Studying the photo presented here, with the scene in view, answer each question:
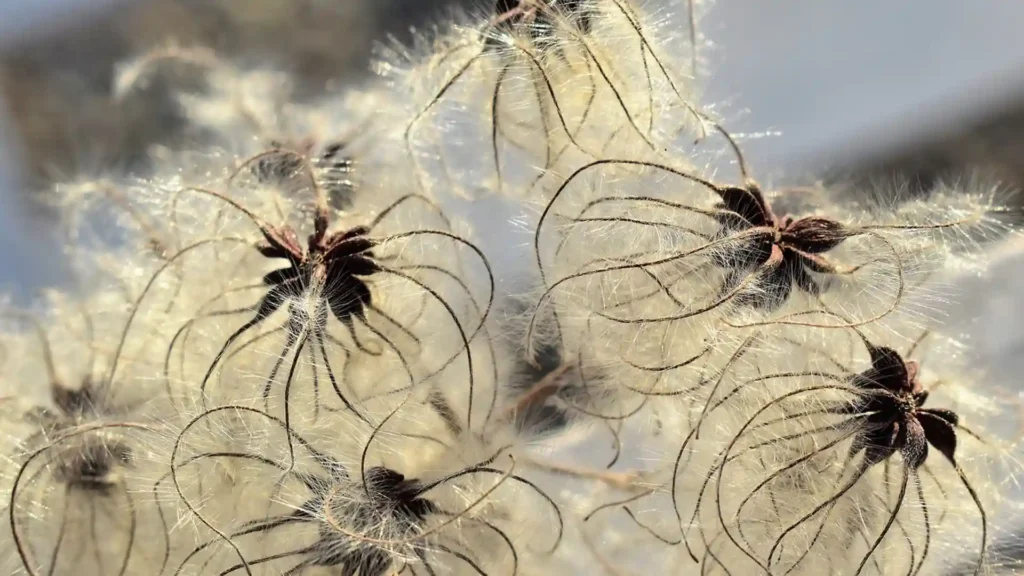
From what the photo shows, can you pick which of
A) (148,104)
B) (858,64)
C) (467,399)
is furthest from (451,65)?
(148,104)

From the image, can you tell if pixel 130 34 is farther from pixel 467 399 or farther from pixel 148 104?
pixel 467 399

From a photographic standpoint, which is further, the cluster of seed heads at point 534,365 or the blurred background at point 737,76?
the blurred background at point 737,76

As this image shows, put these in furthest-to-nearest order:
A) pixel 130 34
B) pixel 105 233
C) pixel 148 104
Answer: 1. pixel 130 34
2. pixel 148 104
3. pixel 105 233

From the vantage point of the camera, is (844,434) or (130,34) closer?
(844,434)

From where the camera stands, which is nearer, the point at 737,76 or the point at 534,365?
the point at 534,365

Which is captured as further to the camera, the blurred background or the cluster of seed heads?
the blurred background

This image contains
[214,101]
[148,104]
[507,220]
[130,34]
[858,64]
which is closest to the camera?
[507,220]

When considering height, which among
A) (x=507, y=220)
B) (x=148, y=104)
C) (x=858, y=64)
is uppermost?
(x=148, y=104)

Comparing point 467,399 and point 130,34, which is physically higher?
point 130,34
